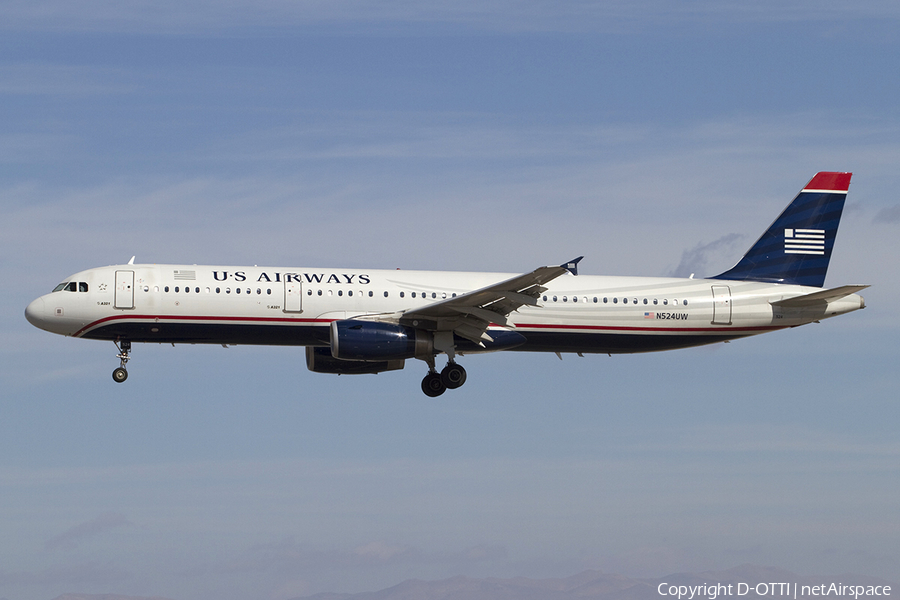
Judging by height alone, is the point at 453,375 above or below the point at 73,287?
below

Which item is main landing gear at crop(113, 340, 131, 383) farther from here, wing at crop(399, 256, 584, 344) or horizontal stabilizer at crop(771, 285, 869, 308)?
horizontal stabilizer at crop(771, 285, 869, 308)

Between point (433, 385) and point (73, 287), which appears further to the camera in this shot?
point (433, 385)

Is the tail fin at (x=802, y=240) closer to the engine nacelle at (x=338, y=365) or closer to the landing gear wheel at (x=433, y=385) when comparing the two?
the landing gear wheel at (x=433, y=385)

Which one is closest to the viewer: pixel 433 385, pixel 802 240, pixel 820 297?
pixel 433 385

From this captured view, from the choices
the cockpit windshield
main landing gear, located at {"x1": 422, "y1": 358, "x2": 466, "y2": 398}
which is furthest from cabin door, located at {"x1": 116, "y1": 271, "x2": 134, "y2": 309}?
main landing gear, located at {"x1": 422, "y1": 358, "x2": 466, "y2": 398}

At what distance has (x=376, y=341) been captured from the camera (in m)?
38.7

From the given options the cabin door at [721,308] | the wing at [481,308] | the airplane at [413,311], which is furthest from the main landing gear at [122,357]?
the cabin door at [721,308]

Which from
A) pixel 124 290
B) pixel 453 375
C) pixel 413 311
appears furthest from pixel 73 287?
pixel 453 375

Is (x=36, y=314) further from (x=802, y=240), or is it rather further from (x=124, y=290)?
(x=802, y=240)

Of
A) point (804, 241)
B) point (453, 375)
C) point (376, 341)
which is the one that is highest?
point (804, 241)

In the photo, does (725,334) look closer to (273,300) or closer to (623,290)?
(623,290)

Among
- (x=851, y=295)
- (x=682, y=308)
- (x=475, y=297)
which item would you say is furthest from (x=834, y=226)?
(x=475, y=297)

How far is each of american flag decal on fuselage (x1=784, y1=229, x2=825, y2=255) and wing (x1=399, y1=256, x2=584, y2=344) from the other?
414 inches

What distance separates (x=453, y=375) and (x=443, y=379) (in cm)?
43
